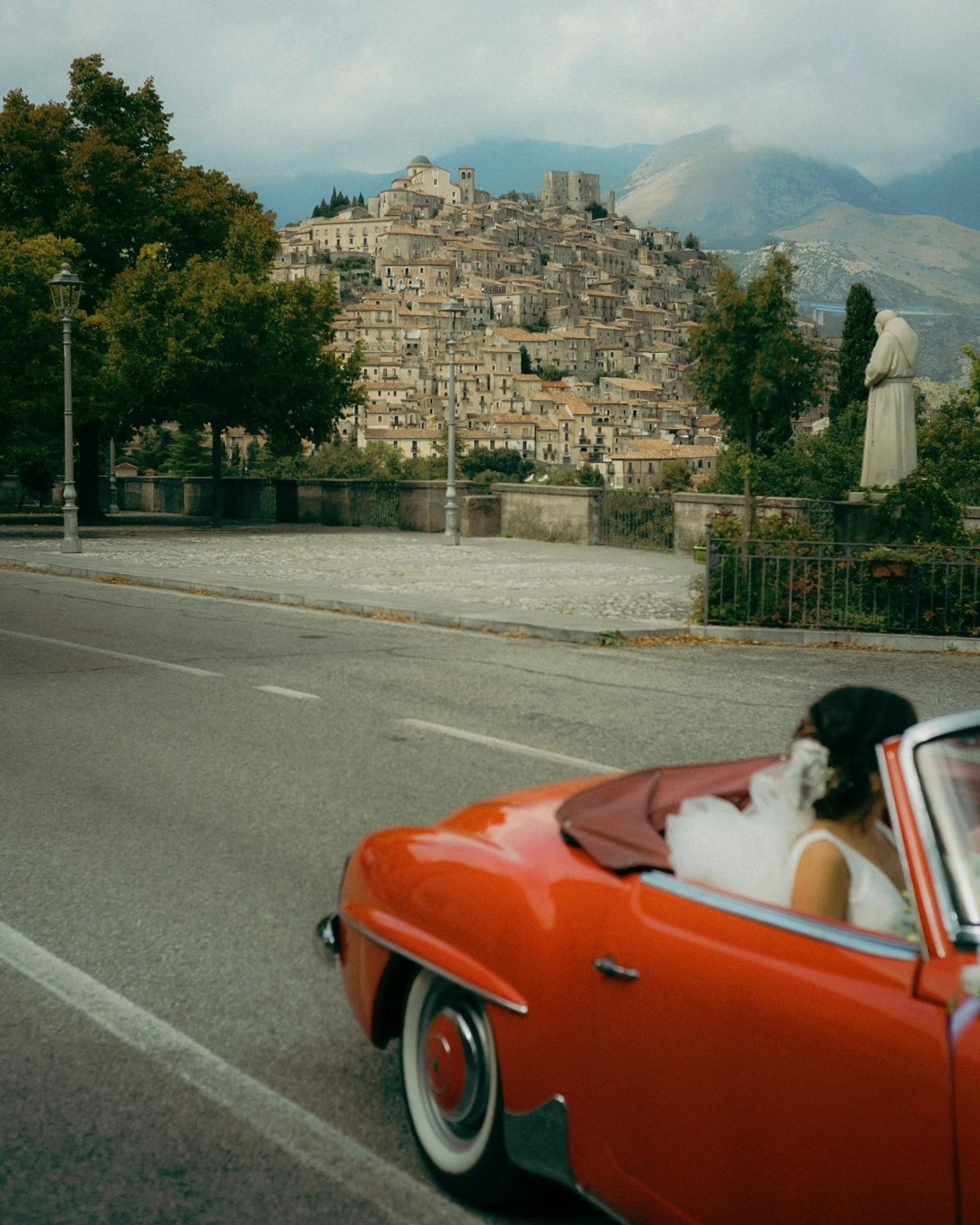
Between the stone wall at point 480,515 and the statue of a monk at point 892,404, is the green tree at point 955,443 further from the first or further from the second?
the statue of a monk at point 892,404

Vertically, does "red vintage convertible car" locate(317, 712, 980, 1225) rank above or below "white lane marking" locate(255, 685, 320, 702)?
above

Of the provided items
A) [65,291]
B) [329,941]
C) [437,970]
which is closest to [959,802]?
[437,970]

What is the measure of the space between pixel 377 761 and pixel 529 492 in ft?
88.3

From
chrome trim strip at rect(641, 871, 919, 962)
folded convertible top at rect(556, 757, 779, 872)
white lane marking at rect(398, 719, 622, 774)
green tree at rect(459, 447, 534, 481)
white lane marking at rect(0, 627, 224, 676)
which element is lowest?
white lane marking at rect(398, 719, 622, 774)

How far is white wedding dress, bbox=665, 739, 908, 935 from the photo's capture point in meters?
2.89

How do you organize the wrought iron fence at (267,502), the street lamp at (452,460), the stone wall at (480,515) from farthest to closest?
1. the wrought iron fence at (267,502)
2. the stone wall at (480,515)
3. the street lamp at (452,460)

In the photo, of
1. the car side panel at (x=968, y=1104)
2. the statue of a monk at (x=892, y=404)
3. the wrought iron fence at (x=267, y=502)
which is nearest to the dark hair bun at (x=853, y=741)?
the car side panel at (x=968, y=1104)

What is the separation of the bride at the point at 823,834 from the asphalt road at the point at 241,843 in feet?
3.02

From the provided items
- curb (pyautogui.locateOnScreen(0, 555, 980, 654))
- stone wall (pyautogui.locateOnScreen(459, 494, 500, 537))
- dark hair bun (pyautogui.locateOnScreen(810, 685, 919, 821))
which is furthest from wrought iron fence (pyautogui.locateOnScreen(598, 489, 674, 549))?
dark hair bun (pyautogui.locateOnScreen(810, 685, 919, 821))

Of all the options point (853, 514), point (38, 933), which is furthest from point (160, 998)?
point (853, 514)

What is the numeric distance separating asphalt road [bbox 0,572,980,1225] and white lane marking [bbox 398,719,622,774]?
72mm

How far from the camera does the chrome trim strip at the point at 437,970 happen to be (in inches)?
124

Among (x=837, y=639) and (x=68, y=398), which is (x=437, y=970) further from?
(x=68, y=398)

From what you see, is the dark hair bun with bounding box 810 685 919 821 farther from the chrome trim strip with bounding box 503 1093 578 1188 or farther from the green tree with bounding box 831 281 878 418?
the green tree with bounding box 831 281 878 418
